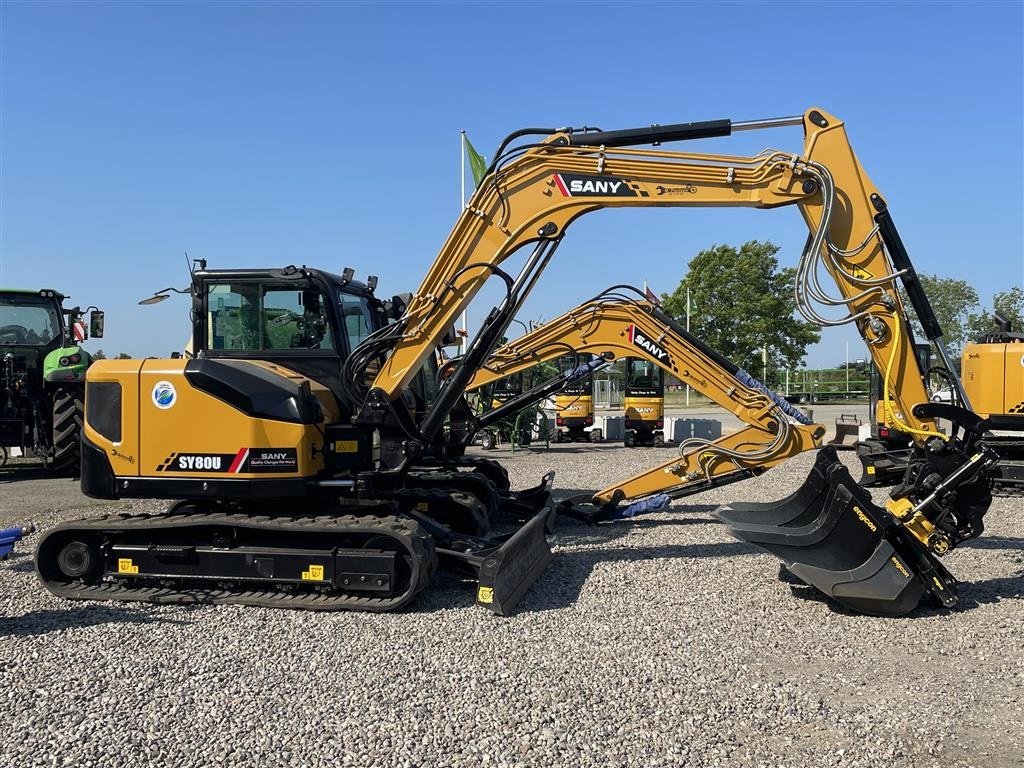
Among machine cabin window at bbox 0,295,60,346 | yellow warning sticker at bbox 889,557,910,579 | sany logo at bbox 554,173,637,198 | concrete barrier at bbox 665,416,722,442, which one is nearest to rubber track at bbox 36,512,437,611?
sany logo at bbox 554,173,637,198

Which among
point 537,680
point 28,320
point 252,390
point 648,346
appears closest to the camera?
point 537,680

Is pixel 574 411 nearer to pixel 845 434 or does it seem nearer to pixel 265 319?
pixel 845 434

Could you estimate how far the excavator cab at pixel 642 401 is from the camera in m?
22.1

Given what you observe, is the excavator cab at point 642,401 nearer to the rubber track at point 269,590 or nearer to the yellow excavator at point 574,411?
the yellow excavator at point 574,411

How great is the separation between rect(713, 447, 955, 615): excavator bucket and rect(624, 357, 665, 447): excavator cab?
15223mm

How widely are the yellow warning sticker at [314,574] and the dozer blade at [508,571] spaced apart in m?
1.22

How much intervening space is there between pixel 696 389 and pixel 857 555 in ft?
12.1

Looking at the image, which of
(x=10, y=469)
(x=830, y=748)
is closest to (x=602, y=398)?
(x=10, y=469)

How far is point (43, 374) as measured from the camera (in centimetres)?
1322

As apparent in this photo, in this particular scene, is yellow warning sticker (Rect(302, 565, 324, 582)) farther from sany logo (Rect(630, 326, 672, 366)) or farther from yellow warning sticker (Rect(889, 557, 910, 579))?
sany logo (Rect(630, 326, 672, 366))

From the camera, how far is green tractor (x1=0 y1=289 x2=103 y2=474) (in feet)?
40.5

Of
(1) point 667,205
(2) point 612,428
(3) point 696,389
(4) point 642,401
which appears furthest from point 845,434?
(1) point 667,205

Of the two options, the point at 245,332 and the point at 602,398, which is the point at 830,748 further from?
the point at 602,398

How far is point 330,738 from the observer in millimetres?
4281
